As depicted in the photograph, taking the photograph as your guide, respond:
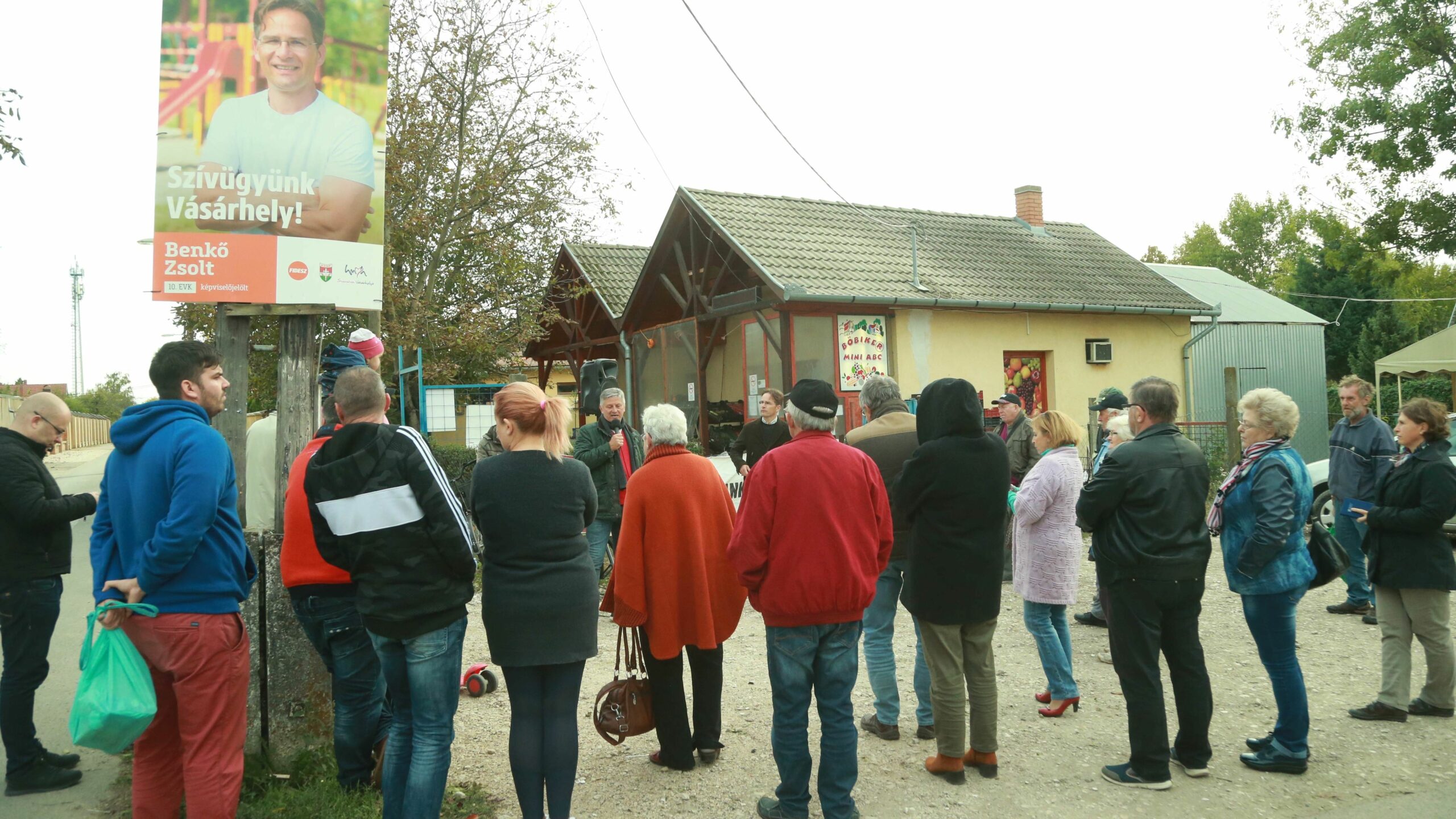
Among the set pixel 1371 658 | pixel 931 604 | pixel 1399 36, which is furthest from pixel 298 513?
pixel 1399 36

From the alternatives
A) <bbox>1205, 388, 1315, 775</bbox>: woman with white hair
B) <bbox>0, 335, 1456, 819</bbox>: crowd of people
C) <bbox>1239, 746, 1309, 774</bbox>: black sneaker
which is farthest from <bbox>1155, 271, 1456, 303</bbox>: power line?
<bbox>1239, 746, 1309, 774</bbox>: black sneaker

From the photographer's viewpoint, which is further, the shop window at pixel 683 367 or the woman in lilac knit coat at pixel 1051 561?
the shop window at pixel 683 367

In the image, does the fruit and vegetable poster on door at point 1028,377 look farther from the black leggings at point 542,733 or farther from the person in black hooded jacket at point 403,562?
the person in black hooded jacket at point 403,562

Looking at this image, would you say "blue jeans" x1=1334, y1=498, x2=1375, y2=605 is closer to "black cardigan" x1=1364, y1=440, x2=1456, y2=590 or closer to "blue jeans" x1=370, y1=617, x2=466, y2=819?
"black cardigan" x1=1364, y1=440, x2=1456, y2=590

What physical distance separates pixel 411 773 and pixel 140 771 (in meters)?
1.02

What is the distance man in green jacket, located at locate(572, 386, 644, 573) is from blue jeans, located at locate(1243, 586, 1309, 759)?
4.33 metres

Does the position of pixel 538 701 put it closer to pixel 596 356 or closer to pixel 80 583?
pixel 80 583

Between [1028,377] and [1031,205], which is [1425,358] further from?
[1028,377]

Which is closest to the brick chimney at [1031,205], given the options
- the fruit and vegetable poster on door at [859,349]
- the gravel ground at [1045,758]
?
the fruit and vegetable poster on door at [859,349]

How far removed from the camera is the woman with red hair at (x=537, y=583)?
355 cm

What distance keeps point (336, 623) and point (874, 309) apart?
39.3ft

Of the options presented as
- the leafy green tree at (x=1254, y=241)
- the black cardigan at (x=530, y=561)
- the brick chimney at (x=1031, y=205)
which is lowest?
the black cardigan at (x=530, y=561)

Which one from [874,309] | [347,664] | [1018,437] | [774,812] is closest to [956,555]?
[774,812]

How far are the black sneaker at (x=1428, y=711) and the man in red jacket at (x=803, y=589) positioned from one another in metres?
3.41
